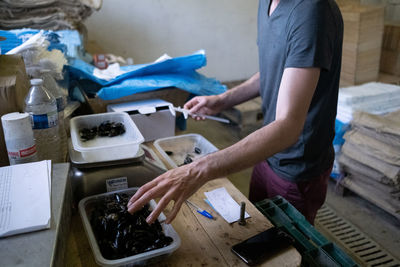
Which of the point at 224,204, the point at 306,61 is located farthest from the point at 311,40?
the point at 224,204

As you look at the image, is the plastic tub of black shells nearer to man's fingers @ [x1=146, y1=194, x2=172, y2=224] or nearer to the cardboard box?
man's fingers @ [x1=146, y1=194, x2=172, y2=224]

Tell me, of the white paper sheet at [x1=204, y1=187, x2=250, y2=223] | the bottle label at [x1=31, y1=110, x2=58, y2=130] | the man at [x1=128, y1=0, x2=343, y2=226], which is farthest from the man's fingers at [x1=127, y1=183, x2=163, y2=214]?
the bottle label at [x1=31, y1=110, x2=58, y2=130]

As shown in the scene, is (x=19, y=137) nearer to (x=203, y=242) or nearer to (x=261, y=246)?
(x=203, y=242)

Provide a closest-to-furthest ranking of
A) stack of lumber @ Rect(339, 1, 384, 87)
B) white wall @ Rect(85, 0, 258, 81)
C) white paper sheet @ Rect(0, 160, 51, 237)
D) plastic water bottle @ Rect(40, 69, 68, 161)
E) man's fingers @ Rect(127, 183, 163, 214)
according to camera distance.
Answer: white paper sheet @ Rect(0, 160, 51, 237)
man's fingers @ Rect(127, 183, 163, 214)
plastic water bottle @ Rect(40, 69, 68, 161)
stack of lumber @ Rect(339, 1, 384, 87)
white wall @ Rect(85, 0, 258, 81)

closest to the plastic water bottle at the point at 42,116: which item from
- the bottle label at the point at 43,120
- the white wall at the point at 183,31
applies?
the bottle label at the point at 43,120

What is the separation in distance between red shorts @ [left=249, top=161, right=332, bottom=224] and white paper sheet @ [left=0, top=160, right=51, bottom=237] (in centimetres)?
87

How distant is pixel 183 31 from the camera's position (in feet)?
11.8

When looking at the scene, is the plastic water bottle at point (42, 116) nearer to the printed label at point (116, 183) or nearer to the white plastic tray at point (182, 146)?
the printed label at point (116, 183)

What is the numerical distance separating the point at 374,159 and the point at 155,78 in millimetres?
1504

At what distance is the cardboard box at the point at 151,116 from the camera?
5.00 ft

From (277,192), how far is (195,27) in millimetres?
2634

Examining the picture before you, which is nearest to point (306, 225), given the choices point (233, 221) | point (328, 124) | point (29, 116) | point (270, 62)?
point (233, 221)

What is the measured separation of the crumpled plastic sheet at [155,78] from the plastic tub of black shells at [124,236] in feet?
2.38

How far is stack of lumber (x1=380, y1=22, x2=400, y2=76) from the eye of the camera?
2982mm
